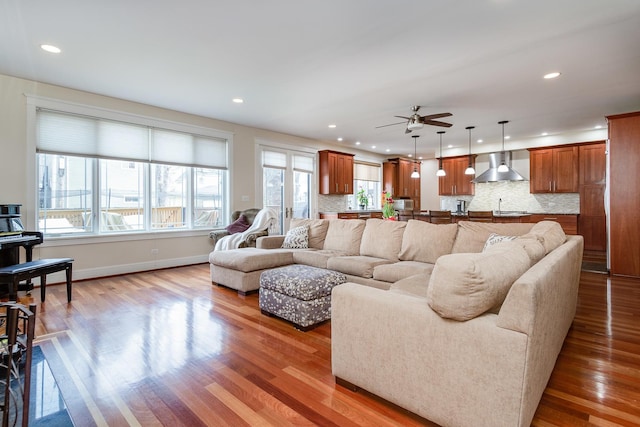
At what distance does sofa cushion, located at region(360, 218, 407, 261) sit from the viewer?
Answer: 379cm

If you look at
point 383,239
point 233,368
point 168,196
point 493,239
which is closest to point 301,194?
point 168,196

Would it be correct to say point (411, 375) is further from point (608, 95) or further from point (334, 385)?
point (608, 95)

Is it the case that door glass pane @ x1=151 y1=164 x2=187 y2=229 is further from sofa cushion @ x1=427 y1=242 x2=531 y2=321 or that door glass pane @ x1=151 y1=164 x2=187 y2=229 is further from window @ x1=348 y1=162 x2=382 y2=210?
sofa cushion @ x1=427 y1=242 x2=531 y2=321

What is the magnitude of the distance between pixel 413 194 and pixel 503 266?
9.17 m

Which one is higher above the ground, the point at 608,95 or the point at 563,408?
the point at 608,95

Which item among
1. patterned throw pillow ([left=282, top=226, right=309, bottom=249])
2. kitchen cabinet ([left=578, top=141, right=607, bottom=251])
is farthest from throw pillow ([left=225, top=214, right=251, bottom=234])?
kitchen cabinet ([left=578, top=141, right=607, bottom=251])

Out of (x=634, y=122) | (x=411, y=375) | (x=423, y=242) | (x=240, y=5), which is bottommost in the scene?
(x=411, y=375)

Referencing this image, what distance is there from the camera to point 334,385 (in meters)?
1.95

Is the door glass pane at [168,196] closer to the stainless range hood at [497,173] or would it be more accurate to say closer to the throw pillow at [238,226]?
the throw pillow at [238,226]

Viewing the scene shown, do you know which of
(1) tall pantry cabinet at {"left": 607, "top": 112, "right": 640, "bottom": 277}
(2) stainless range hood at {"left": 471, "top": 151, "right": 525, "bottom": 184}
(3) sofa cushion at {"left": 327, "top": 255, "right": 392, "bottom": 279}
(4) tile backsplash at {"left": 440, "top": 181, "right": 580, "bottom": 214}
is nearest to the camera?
(3) sofa cushion at {"left": 327, "top": 255, "right": 392, "bottom": 279}

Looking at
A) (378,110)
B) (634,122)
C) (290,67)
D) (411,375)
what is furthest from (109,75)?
(634,122)

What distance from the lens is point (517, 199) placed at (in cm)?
840

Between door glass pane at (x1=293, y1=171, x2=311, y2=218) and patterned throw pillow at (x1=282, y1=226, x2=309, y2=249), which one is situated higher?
door glass pane at (x1=293, y1=171, x2=311, y2=218)

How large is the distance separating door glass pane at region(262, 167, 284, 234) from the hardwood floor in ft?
12.1
